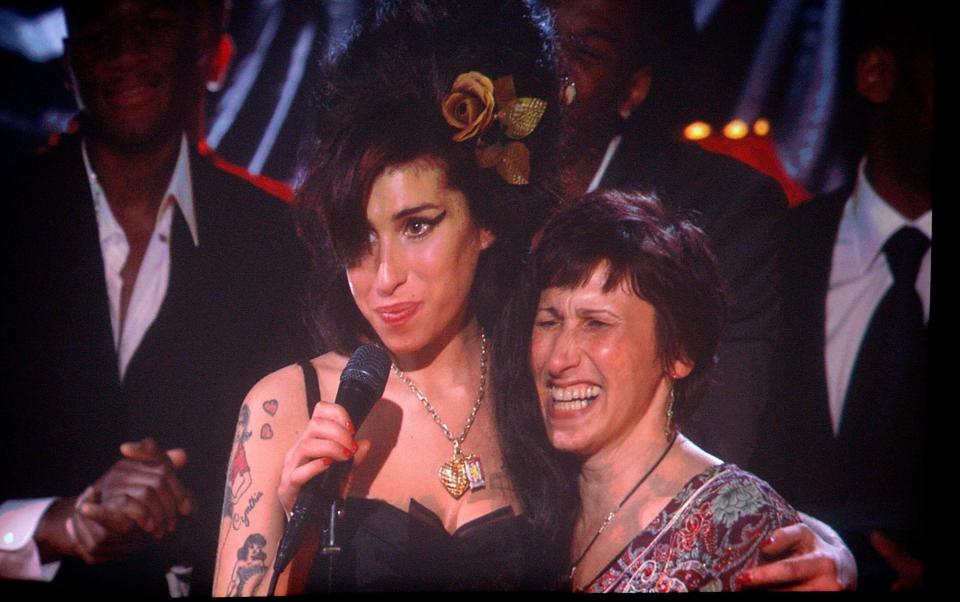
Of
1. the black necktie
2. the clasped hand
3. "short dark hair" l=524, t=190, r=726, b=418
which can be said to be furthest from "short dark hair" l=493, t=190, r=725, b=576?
the clasped hand

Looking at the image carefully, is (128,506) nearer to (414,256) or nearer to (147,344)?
(147,344)

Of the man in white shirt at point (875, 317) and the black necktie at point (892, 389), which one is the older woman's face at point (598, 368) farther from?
the black necktie at point (892, 389)

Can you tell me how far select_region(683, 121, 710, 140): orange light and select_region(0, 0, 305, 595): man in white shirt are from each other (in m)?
1.12

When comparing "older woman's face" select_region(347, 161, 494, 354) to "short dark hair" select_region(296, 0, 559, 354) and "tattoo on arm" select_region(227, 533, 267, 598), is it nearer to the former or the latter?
"short dark hair" select_region(296, 0, 559, 354)

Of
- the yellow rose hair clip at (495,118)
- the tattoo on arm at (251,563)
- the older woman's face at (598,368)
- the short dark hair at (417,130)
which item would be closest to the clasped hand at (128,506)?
the tattoo on arm at (251,563)

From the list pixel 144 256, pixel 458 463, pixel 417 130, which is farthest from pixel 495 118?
pixel 144 256

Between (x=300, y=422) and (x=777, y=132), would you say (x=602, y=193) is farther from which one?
(x=300, y=422)

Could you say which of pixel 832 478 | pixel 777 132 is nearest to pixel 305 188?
pixel 777 132

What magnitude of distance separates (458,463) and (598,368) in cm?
43

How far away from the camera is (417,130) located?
249 centimetres

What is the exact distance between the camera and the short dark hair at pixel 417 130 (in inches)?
97.9

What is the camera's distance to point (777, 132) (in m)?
2.68

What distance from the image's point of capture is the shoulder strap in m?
2.45

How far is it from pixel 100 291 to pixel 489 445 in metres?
1.18
